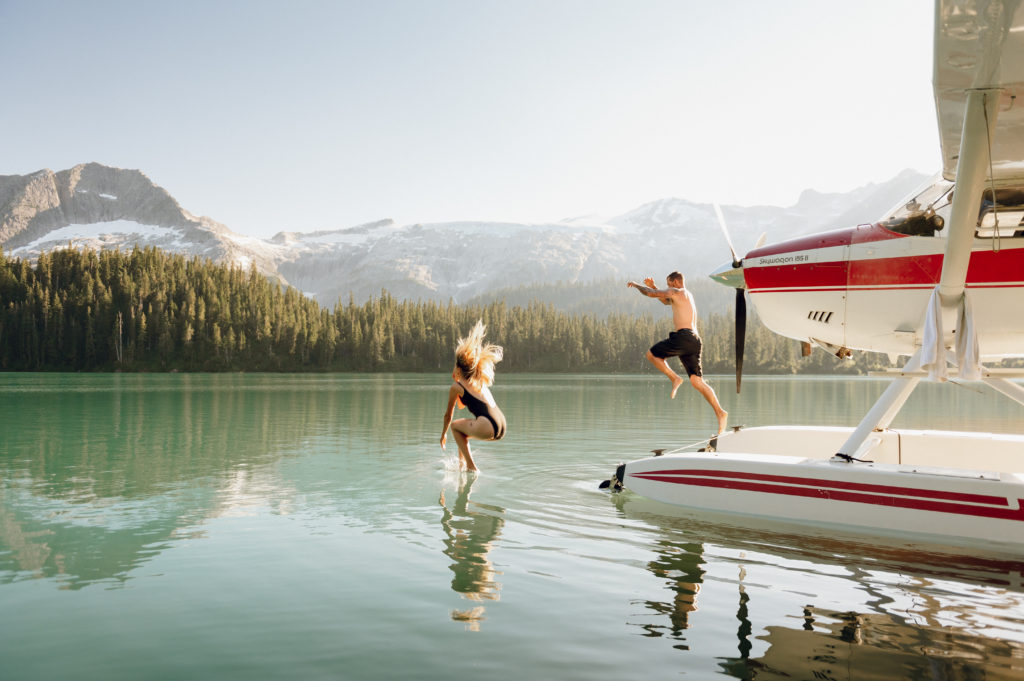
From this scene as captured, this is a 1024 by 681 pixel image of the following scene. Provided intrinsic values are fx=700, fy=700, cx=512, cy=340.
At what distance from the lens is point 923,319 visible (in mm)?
9117

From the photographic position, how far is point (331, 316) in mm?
151375

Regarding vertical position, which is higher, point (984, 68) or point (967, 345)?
point (984, 68)

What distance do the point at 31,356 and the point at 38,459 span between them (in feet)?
473

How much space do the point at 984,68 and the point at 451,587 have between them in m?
6.54

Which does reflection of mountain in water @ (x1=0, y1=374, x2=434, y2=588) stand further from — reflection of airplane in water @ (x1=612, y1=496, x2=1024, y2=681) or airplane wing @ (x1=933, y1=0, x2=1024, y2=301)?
airplane wing @ (x1=933, y1=0, x2=1024, y2=301)

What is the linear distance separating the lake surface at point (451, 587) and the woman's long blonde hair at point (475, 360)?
5.53 feet

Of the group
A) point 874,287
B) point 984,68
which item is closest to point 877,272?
point 874,287

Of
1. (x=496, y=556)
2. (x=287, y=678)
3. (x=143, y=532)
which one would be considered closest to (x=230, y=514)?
(x=143, y=532)

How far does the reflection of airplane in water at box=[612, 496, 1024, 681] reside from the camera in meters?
4.29

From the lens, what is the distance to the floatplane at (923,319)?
23.8 feet

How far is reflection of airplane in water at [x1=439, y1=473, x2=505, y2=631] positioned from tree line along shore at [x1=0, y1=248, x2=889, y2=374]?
420 ft

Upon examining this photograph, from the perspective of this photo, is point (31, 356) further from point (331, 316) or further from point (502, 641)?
point (502, 641)

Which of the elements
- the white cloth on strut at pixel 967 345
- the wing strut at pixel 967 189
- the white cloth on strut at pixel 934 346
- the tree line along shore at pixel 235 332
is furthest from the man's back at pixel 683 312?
the tree line along shore at pixel 235 332

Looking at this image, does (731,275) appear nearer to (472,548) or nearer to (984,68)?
(984,68)
